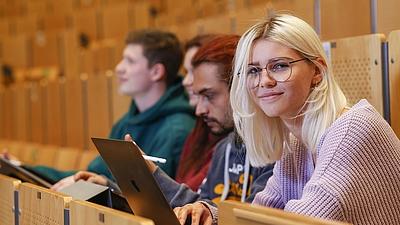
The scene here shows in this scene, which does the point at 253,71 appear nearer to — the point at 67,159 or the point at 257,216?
the point at 257,216

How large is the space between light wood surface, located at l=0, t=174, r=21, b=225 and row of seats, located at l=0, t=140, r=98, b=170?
3.67ft

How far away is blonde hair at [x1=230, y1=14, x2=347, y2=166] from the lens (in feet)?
3.67

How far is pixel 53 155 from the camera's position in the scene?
306cm

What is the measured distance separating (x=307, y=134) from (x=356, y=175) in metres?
0.14

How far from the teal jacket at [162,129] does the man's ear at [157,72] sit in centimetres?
5

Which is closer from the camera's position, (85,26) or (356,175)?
(356,175)

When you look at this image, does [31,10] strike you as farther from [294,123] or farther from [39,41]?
→ [294,123]

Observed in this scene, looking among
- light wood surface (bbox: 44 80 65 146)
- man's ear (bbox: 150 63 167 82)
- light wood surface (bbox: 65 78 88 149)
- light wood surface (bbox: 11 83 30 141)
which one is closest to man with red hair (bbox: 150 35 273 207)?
man's ear (bbox: 150 63 167 82)

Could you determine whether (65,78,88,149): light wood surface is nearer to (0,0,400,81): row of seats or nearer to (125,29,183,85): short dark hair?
(0,0,400,81): row of seats

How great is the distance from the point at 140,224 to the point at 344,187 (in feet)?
1.08

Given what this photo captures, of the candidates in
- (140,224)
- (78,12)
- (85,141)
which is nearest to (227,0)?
(85,141)

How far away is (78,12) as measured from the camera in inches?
206

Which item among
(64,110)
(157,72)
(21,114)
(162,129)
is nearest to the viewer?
(162,129)

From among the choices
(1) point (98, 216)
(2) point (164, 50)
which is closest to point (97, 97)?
(2) point (164, 50)
